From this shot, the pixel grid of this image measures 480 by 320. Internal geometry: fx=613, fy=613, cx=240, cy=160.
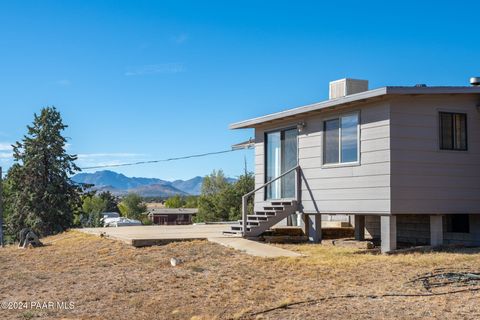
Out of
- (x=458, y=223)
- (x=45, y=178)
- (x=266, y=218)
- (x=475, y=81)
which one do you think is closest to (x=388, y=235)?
(x=458, y=223)

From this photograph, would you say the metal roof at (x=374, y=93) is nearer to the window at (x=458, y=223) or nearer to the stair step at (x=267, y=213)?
the stair step at (x=267, y=213)

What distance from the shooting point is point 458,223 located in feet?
Result: 50.0

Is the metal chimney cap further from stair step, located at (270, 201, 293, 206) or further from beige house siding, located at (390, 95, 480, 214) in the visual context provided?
stair step, located at (270, 201, 293, 206)

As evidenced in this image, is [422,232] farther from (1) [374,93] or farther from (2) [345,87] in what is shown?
(1) [374,93]

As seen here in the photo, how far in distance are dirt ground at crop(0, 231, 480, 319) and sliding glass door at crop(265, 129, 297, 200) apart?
2.83m

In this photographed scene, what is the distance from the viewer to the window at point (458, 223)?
49.3 ft

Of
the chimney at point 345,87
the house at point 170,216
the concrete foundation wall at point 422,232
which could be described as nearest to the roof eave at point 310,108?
the chimney at point 345,87

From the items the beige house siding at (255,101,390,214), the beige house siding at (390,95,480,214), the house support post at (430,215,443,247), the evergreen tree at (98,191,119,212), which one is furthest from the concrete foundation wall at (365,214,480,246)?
the evergreen tree at (98,191,119,212)

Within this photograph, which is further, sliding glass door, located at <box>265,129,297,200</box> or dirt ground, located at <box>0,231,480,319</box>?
sliding glass door, located at <box>265,129,297,200</box>

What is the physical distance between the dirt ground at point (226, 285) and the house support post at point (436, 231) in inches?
40.3

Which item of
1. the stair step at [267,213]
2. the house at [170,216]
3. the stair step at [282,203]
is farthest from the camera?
the house at [170,216]

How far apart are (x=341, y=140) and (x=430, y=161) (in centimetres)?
209

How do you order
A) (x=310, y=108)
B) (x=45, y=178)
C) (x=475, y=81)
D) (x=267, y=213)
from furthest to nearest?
(x=45, y=178) → (x=267, y=213) → (x=310, y=108) → (x=475, y=81)

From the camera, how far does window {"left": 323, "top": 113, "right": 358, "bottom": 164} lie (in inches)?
557
